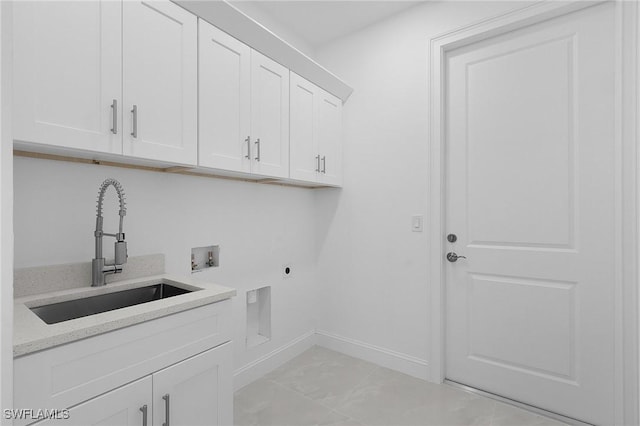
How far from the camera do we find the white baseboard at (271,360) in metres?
2.18

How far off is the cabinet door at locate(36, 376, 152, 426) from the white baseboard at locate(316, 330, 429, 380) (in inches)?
70.8

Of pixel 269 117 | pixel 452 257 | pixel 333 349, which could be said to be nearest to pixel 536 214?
pixel 452 257

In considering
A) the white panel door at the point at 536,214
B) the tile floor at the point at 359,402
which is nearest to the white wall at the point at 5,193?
the tile floor at the point at 359,402

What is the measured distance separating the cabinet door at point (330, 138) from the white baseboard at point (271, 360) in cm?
135

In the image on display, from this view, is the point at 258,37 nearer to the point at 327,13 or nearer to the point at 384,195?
the point at 327,13

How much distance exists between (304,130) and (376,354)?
5.97ft

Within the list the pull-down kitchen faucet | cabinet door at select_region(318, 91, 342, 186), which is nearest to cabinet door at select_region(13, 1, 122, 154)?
the pull-down kitchen faucet

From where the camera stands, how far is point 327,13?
2459 millimetres

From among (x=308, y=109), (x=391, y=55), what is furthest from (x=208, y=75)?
(x=391, y=55)

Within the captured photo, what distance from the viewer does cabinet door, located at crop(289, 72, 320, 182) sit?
223 centimetres

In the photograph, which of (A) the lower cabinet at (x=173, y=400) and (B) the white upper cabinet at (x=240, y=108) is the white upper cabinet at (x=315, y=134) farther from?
(A) the lower cabinet at (x=173, y=400)

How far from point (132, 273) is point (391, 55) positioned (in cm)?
231

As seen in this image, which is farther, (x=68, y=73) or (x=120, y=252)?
(x=120, y=252)

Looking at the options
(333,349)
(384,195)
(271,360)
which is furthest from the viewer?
(333,349)
